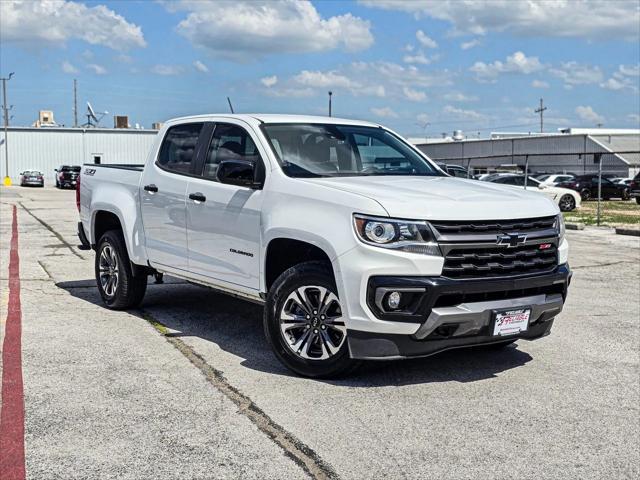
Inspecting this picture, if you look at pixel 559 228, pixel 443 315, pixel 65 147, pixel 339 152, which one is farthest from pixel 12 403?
pixel 65 147

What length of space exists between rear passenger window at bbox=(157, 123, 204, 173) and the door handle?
1.17 feet

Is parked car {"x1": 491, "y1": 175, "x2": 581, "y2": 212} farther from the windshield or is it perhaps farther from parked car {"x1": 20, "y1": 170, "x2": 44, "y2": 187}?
parked car {"x1": 20, "y1": 170, "x2": 44, "y2": 187}

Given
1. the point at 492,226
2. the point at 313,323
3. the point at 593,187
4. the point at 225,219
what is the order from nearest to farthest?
the point at 492,226, the point at 313,323, the point at 225,219, the point at 593,187

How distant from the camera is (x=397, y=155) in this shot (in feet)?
22.4

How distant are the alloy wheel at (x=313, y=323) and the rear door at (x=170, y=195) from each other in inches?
63.8

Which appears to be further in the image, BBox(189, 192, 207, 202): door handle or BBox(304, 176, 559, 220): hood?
BBox(189, 192, 207, 202): door handle

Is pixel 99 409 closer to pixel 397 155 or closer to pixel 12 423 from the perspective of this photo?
pixel 12 423

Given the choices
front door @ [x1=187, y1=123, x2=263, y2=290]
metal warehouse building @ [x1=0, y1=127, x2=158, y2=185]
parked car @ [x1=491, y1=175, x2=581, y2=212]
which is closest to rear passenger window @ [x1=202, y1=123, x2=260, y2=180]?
front door @ [x1=187, y1=123, x2=263, y2=290]

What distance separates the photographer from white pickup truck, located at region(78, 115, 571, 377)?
4.95 metres

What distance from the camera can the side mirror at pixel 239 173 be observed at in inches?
232

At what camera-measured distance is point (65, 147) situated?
242ft

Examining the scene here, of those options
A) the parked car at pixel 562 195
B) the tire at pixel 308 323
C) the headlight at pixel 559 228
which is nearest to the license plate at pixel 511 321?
the headlight at pixel 559 228

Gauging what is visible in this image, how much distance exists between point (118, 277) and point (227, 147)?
6.79 feet

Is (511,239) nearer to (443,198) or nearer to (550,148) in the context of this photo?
(443,198)
